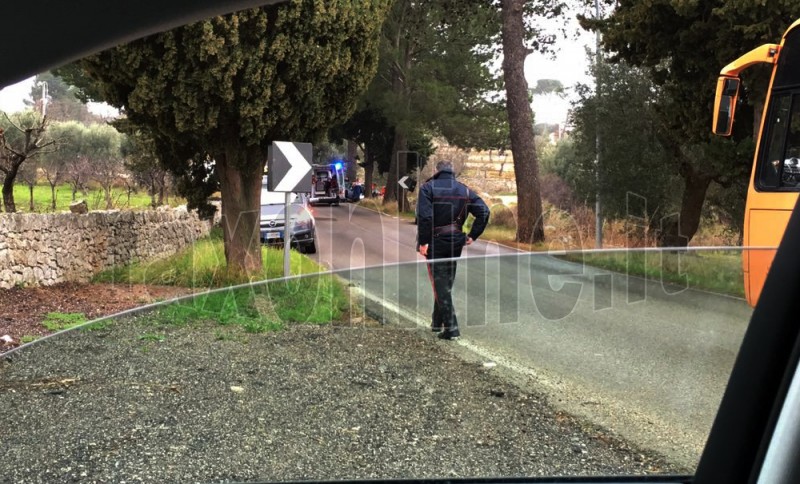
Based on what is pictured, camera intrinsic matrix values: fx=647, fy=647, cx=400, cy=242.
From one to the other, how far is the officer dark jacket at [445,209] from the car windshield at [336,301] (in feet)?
0.09

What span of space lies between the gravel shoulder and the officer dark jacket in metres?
1.16

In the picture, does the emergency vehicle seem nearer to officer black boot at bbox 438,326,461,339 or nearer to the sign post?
the sign post

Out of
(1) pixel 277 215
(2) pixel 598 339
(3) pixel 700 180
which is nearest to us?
(2) pixel 598 339

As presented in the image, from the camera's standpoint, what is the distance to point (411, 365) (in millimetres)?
4914

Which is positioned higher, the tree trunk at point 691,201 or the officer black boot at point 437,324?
the tree trunk at point 691,201

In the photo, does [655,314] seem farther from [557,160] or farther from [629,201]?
[557,160]

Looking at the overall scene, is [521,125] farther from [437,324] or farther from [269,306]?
[269,306]

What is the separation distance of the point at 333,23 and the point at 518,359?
6.25m

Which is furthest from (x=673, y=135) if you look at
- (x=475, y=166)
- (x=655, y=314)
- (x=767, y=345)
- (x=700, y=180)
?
(x=475, y=166)

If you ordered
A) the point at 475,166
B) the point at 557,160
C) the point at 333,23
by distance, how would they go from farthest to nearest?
the point at 475,166, the point at 557,160, the point at 333,23

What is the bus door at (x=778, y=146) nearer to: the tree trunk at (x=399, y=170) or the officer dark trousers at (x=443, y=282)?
the officer dark trousers at (x=443, y=282)

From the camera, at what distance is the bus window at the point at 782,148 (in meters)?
5.23

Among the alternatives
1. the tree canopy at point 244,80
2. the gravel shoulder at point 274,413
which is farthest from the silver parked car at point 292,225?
the gravel shoulder at point 274,413

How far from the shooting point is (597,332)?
4008 millimetres
